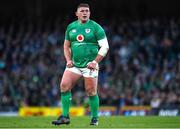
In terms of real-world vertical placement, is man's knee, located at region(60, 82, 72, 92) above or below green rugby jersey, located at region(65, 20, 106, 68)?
below

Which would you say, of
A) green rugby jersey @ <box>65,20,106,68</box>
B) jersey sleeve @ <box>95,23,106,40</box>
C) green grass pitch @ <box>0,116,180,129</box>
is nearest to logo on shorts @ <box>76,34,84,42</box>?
green rugby jersey @ <box>65,20,106,68</box>

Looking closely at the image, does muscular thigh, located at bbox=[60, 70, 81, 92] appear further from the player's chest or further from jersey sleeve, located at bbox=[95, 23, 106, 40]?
jersey sleeve, located at bbox=[95, 23, 106, 40]

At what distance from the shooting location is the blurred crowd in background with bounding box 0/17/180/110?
2953 centimetres

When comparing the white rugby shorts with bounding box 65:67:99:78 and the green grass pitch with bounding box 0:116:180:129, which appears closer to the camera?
the green grass pitch with bounding box 0:116:180:129

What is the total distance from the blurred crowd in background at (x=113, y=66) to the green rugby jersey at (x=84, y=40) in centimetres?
1245

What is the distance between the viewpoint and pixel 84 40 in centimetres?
1556

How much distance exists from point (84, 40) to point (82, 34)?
0.14 meters

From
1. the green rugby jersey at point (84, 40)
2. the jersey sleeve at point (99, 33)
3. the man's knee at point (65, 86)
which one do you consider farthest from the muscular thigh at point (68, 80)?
the jersey sleeve at point (99, 33)

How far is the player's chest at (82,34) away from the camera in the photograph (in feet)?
50.9

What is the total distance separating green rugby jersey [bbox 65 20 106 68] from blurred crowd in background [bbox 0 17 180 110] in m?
12.5

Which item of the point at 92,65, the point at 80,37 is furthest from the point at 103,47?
the point at 80,37

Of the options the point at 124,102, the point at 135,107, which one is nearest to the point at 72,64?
the point at 135,107

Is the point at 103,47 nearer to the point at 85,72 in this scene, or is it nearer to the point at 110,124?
the point at 85,72

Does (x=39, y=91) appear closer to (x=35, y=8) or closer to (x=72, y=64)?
(x=35, y=8)
